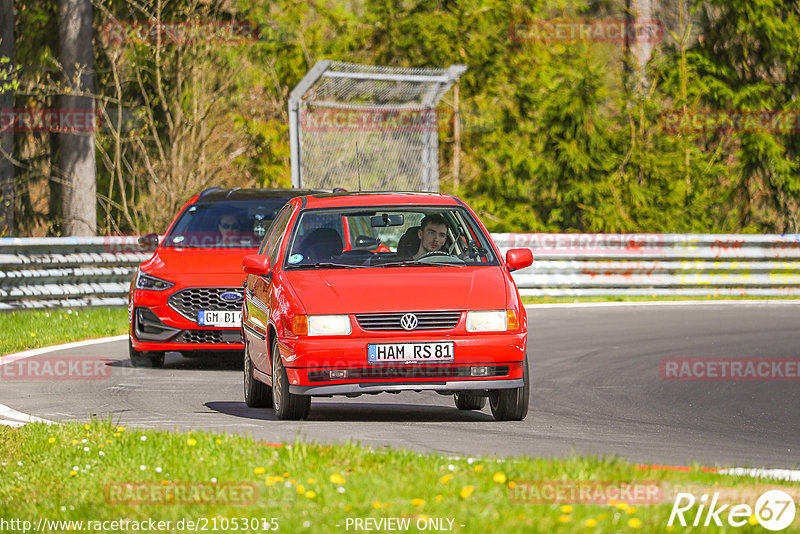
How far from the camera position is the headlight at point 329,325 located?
9297 mm

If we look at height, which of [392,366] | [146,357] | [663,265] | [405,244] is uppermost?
[405,244]

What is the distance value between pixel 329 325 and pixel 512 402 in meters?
1.39

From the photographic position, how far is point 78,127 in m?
29.4

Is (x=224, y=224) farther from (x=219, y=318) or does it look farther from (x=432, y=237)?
(x=432, y=237)

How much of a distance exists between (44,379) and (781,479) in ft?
25.4

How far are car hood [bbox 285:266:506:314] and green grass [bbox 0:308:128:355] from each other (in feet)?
21.7

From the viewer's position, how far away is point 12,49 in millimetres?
31438

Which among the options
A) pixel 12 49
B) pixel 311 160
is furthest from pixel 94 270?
pixel 12 49

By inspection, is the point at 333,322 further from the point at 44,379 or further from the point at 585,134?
the point at 585,134

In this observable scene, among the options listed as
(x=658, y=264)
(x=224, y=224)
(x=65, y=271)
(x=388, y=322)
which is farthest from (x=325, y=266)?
(x=658, y=264)

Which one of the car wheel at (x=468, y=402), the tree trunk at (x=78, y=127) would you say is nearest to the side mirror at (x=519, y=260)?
the car wheel at (x=468, y=402)

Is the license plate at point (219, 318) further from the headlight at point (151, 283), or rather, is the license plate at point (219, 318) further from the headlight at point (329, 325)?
the headlight at point (329, 325)

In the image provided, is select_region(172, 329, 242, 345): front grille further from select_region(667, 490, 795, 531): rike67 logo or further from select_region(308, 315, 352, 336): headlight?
select_region(667, 490, 795, 531): rike67 logo

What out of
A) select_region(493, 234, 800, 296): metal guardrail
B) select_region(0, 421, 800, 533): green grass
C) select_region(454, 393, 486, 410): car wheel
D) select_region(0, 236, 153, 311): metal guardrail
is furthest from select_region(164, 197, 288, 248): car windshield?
select_region(493, 234, 800, 296): metal guardrail
